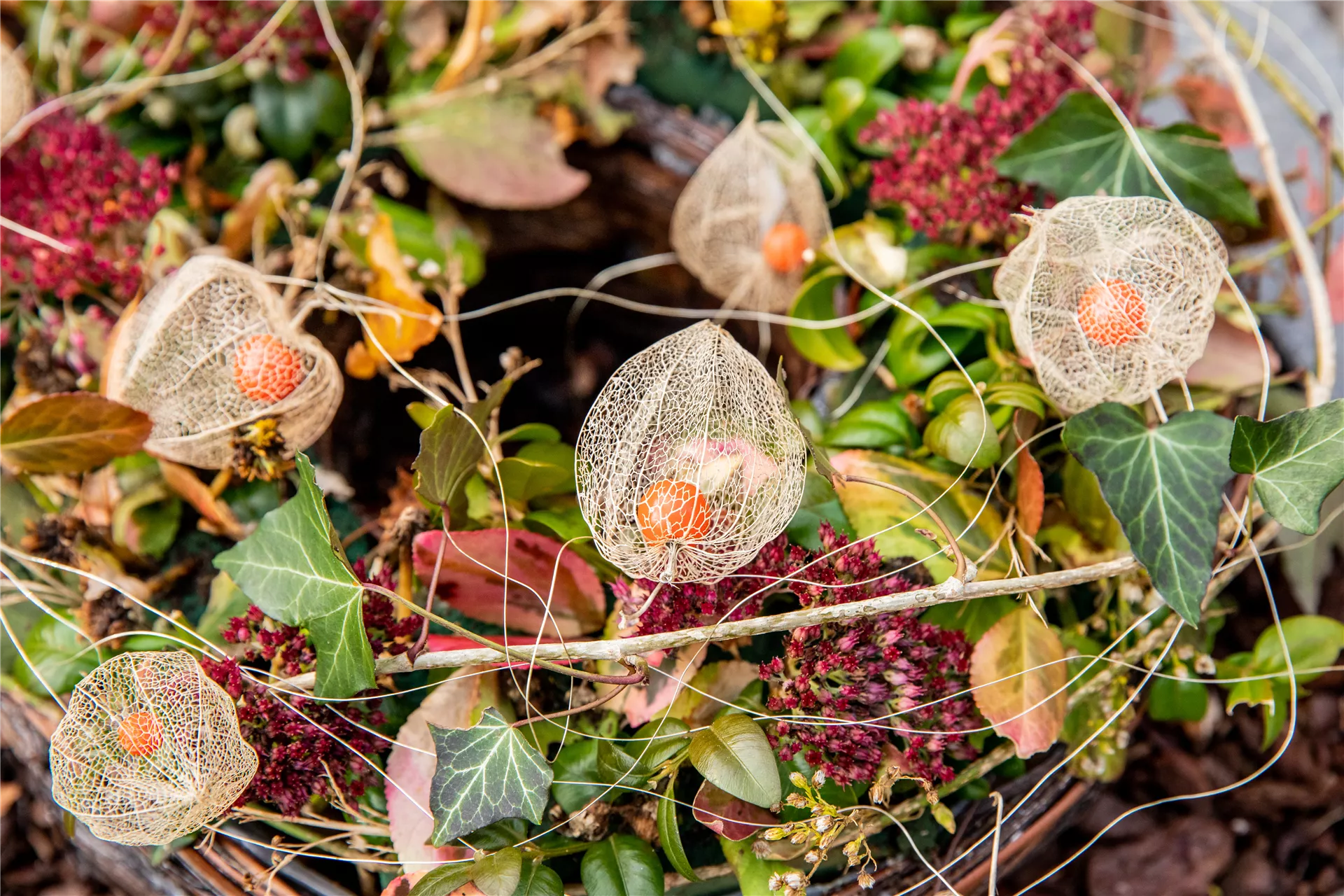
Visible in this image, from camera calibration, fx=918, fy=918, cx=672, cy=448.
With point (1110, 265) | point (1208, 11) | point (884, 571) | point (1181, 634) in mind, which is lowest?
point (1181, 634)

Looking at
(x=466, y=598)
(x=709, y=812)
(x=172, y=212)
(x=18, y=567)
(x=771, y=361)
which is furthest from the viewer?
(x=771, y=361)

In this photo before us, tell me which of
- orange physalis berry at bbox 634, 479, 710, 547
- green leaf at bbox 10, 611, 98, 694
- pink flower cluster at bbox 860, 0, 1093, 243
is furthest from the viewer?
pink flower cluster at bbox 860, 0, 1093, 243

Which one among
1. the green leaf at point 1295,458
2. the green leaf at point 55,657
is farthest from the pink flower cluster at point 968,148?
the green leaf at point 55,657

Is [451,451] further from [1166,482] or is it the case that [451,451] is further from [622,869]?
[1166,482]

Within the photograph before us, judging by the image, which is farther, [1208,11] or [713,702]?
[1208,11]

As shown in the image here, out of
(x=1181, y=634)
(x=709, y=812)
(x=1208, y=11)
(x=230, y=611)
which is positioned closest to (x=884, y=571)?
(x=709, y=812)

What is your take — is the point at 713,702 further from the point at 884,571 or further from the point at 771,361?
the point at 771,361

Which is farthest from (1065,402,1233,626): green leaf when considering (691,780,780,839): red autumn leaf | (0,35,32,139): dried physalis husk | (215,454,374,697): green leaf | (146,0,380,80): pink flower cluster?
(0,35,32,139): dried physalis husk

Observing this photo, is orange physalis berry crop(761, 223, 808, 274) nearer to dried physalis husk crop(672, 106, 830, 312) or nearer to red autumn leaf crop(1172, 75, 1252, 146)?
dried physalis husk crop(672, 106, 830, 312)
